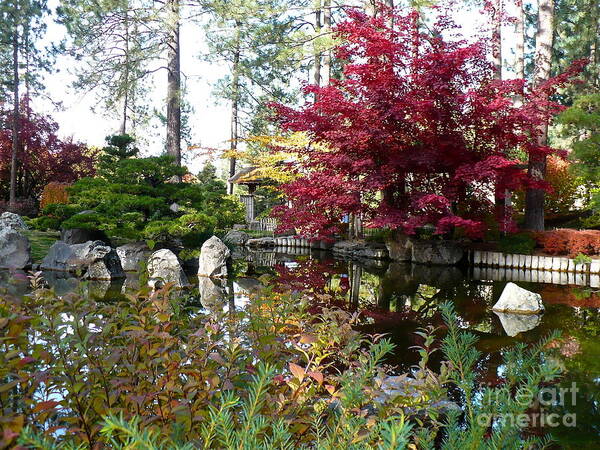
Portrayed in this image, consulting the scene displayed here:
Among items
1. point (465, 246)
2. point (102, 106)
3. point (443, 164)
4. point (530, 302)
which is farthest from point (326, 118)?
point (102, 106)

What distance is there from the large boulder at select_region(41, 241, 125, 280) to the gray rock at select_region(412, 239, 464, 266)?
261 inches

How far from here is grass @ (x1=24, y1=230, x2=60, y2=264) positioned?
406 inches

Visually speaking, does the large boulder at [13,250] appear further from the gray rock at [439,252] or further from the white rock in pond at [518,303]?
the gray rock at [439,252]

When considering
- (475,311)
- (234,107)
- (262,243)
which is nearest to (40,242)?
(262,243)

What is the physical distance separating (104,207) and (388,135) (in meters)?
5.78

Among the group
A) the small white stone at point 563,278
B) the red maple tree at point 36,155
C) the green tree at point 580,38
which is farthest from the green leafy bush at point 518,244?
the red maple tree at point 36,155

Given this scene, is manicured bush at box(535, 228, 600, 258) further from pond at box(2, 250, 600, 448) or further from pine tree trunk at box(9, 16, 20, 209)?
pine tree trunk at box(9, 16, 20, 209)

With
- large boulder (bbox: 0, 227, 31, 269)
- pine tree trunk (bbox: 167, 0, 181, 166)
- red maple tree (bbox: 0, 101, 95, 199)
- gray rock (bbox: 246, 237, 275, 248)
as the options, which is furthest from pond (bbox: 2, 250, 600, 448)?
red maple tree (bbox: 0, 101, 95, 199)

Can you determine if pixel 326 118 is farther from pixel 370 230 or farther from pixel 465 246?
pixel 370 230

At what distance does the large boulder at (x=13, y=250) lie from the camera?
29.7 ft

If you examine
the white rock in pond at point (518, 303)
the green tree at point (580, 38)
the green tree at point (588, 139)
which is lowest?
the white rock in pond at point (518, 303)

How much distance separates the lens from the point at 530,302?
6.09 metres

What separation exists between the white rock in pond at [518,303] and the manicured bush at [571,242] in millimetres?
5205

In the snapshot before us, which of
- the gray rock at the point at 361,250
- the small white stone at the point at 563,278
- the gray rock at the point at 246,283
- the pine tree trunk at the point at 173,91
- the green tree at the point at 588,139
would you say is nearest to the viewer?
the gray rock at the point at 246,283
